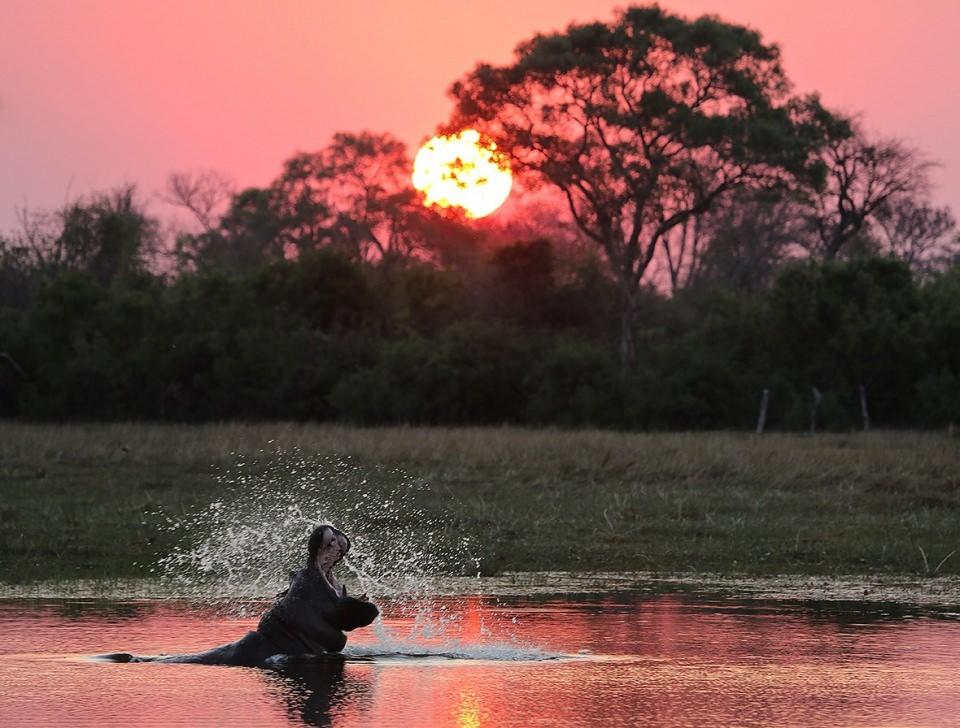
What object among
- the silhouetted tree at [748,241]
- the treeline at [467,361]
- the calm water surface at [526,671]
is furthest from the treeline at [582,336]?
the calm water surface at [526,671]

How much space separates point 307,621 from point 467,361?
1563 inches

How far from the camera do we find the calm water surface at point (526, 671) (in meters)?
8.92

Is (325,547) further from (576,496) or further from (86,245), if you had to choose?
(86,245)

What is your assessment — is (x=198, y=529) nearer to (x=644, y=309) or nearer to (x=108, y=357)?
(x=108, y=357)

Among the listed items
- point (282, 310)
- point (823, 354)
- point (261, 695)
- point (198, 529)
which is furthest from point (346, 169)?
point (261, 695)

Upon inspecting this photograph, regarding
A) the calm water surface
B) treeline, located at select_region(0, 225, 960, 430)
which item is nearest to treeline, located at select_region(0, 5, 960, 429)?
treeline, located at select_region(0, 225, 960, 430)

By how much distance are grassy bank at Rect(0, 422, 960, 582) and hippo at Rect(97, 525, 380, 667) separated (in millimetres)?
5602

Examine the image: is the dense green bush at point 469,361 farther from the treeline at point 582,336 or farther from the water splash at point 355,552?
the water splash at point 355,552

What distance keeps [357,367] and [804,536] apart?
33105 millimetres

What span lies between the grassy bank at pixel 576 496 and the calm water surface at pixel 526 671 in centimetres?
355

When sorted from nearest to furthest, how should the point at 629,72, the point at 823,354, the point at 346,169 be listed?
the point at 823,354
the point at 629,72
the point at 346,169

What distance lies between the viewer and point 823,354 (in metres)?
46.6

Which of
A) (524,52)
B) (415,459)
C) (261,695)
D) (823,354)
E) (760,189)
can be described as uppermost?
(524,52)

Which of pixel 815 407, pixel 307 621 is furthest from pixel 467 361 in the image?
pixel 307 621
